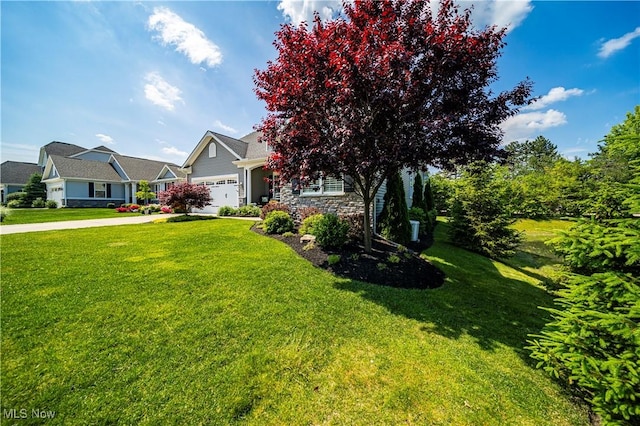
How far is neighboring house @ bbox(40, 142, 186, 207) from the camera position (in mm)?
23391

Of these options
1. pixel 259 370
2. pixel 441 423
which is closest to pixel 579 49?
pixel 441 423

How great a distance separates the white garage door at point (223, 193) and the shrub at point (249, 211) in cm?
154

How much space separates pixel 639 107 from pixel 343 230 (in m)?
5.67

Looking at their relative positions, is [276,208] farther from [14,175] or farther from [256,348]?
[14,175]

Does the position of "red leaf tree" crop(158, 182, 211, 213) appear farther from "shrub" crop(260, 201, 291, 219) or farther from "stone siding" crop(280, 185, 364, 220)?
"stone siding" crop(280, 185, 364, 220)

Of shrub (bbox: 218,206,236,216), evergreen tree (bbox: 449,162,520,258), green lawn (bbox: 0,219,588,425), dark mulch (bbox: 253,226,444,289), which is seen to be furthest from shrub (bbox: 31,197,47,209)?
evergreen tree (bbox: 449,162,520,258)

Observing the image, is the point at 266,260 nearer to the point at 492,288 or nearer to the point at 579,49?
the point at 492,288

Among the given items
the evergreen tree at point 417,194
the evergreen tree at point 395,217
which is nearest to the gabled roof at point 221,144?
the evergreen tree at point 395,217

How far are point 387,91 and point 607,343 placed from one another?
15.4 ft

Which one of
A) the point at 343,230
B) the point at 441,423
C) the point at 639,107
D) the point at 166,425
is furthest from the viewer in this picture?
the point at 343,230

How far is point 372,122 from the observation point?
5.32 meters

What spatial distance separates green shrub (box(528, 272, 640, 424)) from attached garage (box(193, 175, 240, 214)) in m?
16.8

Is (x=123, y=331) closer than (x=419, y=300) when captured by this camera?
Yes

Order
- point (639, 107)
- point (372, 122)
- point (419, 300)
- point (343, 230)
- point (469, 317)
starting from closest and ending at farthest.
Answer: point (639, 107), point (469, 317), point (419, 300), point (372, 122), point (343, 230)
